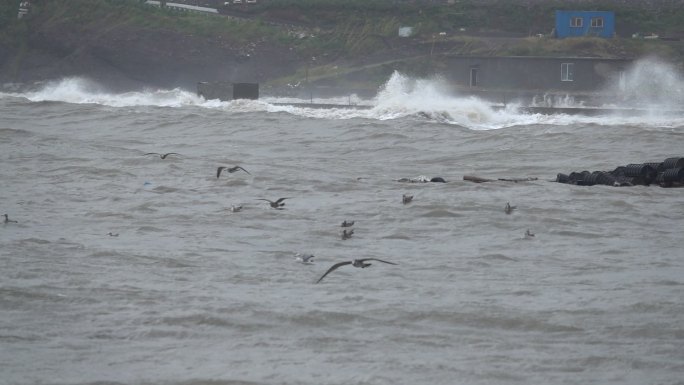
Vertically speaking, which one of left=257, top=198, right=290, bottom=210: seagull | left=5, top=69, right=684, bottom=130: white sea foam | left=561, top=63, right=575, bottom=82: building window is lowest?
left=257, top=198, right=290, bottom=210: seagull

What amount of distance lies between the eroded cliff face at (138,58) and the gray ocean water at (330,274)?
3414 cm

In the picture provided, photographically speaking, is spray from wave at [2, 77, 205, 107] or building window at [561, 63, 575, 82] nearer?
spray from wave at [2, 77, 205, 107]

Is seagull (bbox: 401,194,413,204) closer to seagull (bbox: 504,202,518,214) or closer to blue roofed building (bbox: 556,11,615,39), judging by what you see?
seagull (bbox: 504,202,518,214)

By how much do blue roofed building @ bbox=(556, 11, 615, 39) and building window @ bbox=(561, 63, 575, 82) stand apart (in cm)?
690

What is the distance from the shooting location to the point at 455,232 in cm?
1481

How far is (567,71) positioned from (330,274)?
3657 centimetres

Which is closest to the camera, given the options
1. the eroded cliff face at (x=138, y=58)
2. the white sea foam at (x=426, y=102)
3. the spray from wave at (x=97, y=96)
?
the white sea foam at (x=426, y=102)

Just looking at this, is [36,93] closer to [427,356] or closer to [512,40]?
[512,40]

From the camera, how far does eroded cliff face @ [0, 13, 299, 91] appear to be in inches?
2292

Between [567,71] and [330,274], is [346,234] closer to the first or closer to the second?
[330,274]

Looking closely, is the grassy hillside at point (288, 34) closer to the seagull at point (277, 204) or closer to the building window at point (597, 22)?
the building window at point (597, 22)

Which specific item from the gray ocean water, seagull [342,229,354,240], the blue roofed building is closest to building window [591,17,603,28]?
the blue roofed building

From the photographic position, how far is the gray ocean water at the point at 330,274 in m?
9.35

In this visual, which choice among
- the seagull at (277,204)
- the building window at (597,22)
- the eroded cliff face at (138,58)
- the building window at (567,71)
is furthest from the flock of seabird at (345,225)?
the eroded cliff face at (138,58)
